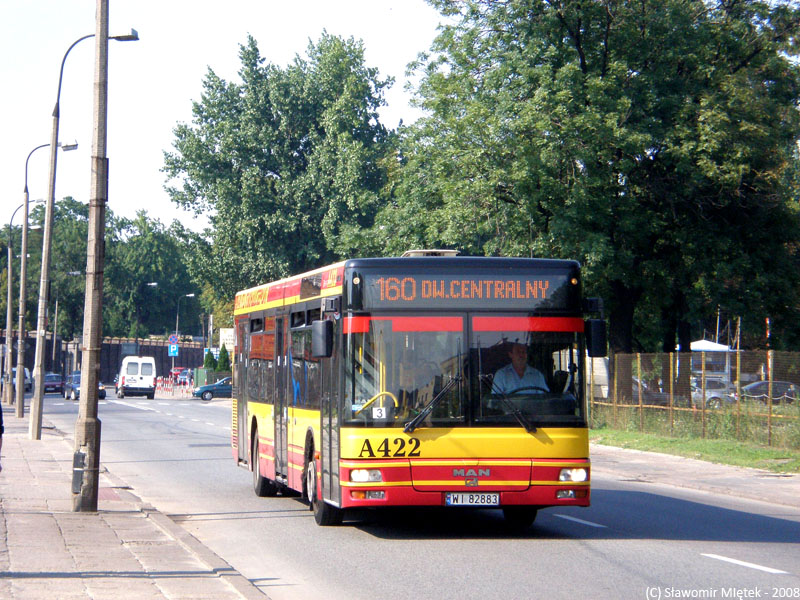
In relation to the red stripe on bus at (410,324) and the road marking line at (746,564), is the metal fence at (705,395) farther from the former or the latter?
the road marking line at (746,564)

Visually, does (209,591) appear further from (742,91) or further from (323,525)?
(742,91)

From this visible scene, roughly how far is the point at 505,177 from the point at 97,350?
2087 cm

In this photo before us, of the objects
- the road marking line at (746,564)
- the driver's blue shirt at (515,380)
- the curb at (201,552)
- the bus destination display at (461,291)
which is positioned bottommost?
the road marking line at (746,564)

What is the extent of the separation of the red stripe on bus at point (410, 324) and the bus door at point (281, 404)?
123 inches

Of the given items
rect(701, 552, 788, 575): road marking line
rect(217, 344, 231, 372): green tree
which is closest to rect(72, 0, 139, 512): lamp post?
rect(701, 552, 788, 575): road marking line

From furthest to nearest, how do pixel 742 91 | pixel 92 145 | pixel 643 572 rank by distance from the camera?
pixel 742 91
pixel 92 145
pixel 643 572

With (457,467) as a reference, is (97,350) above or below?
above

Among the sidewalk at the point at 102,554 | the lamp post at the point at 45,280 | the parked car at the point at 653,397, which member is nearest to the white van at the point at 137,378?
the lamp post at the point at 45,280

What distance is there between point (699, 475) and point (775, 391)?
14.1 feet

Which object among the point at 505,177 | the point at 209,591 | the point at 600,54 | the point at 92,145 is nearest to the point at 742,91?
the point at 600,54

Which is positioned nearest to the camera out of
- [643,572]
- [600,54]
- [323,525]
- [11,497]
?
[643,572]

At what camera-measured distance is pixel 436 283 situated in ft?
38.3

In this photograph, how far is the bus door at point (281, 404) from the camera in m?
14.5

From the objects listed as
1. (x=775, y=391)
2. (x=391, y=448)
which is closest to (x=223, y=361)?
(x=775, y=391)
